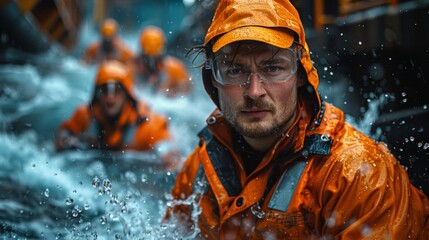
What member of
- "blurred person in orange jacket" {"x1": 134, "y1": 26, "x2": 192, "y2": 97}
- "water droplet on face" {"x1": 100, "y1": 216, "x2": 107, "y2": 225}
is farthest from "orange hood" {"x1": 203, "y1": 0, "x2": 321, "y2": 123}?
"blurred person in orange jacket" {"x1": 134, "y1": 26, "x2": 192, "y2": 97}

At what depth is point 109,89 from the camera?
6.63 m

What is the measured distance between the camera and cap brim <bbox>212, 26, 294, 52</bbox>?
244 centimetres

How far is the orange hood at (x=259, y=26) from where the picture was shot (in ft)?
8.09

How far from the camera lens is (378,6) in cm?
595

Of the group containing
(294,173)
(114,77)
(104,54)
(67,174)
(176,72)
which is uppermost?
(104,54)

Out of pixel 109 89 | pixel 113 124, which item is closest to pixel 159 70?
pixel 109 89

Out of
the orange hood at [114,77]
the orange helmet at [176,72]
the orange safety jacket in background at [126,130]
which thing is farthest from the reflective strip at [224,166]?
the orange helmet at [176,72]

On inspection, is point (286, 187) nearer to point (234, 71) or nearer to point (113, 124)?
point (234, 71)

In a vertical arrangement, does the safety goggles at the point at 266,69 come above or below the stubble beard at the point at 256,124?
above

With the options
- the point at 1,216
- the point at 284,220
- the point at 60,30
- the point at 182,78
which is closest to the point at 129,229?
the point at 1,216

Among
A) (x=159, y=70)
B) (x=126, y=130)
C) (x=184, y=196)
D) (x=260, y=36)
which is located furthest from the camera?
(x=159, y=70)

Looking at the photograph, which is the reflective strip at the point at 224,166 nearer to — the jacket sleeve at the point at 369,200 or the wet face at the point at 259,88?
the wet face at the point at 259,88

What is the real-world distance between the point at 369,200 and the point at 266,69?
73 centimetres

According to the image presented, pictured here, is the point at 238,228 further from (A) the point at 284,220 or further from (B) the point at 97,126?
(B) the point at 97,126
